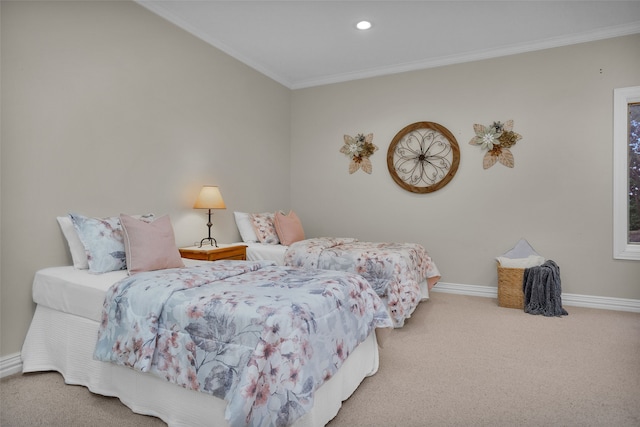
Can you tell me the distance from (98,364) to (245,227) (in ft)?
7.59

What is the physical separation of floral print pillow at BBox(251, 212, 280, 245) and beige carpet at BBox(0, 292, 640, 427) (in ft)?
5.69

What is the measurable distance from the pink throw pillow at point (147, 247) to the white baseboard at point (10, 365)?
90cm

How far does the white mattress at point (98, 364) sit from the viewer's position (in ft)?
5.63

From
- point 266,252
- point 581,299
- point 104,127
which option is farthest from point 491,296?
point 104,127

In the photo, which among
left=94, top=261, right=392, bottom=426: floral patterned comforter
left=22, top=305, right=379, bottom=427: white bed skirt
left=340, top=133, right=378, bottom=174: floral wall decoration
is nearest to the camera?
left=94, top=261, right=392, bottom=426: floral patterned comforter

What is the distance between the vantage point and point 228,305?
1.65 meters

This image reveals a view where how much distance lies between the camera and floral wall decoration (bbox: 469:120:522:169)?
13.6 ft

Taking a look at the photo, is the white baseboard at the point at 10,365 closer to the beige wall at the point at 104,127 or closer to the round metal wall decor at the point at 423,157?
the beige wall at the point at 104,127

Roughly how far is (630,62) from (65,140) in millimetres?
4988

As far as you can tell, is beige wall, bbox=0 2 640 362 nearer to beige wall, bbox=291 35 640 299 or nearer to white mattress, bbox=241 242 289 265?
beige wall, bbox=291 35 640 299

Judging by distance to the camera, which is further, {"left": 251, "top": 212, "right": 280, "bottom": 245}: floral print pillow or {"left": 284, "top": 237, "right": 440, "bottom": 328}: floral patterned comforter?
{"left": 251, "top": 212, "right": 280, "bottom": 245}: floral print pillow

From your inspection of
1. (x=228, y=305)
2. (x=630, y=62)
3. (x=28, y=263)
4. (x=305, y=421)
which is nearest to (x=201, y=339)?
(x=228, y=305)

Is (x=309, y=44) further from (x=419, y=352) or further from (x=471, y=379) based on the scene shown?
(x=471, y=379)

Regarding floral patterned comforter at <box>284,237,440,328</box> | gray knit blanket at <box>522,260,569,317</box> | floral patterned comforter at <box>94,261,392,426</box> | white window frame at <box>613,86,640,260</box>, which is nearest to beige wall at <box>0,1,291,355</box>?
floral patterned comforter at <box>94,261,392,426</box>
